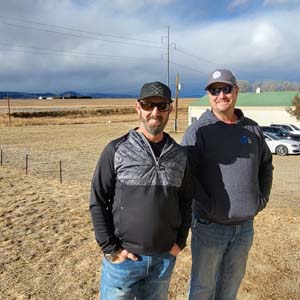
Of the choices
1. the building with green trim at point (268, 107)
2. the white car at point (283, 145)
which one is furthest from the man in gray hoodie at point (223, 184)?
the building with green trim at point (268, 107)

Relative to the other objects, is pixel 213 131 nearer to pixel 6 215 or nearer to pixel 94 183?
pixel 94 183

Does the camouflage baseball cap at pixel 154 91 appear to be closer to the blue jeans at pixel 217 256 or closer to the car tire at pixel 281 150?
the blue jeans at pixel 217 256

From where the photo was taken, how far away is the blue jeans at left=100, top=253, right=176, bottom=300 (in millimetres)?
2166

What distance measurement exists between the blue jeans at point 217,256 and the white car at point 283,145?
14731 mm

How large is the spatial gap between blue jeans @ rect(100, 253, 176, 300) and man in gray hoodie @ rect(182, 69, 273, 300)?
0.41 meters

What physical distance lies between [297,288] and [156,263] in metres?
2.21

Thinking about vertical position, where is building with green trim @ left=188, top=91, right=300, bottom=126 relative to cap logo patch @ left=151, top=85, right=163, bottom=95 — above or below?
below

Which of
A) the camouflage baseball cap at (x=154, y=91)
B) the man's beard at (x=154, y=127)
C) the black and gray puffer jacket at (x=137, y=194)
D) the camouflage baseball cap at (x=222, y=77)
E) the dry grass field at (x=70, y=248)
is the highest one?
the camouflage baseball cap at (x=222, y=77)

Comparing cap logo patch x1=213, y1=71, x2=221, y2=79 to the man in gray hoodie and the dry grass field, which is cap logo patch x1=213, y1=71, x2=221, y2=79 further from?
the dry grass field

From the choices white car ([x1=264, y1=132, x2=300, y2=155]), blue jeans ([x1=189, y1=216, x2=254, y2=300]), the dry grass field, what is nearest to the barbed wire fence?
the dry grass field

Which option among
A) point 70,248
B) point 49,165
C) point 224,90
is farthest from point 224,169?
point 49,165

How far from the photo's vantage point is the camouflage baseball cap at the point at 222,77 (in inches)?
96.0

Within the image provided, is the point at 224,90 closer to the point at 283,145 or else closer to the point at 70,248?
the point at 70,248

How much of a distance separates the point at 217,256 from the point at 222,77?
1.26m
